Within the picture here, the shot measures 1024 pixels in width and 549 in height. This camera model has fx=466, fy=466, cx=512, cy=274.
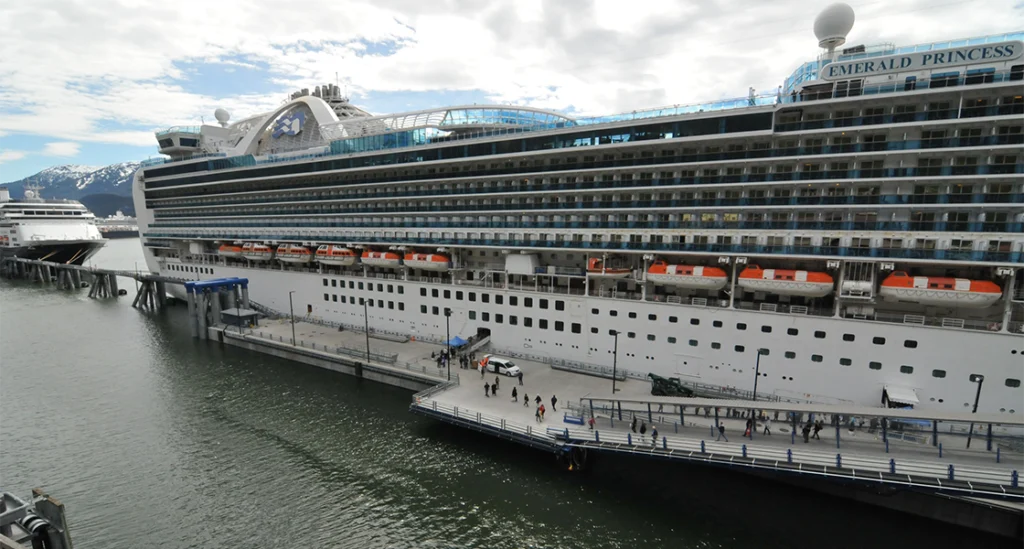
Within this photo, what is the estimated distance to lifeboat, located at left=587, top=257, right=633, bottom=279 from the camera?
26688mm

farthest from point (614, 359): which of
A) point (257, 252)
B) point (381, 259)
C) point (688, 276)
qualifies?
point (257, 252)

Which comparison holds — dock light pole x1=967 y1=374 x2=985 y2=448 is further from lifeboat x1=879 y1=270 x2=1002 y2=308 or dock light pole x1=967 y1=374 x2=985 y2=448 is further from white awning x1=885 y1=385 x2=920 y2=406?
lifeboat x1=879 y1=270 x2=1002 y2=308

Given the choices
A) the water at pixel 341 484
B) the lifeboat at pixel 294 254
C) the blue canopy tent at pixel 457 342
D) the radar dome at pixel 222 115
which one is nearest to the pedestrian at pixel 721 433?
the water at pixel 341 484

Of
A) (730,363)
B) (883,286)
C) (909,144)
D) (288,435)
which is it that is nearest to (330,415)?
(288,435)

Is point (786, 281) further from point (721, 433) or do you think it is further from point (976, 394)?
Answer: point (721, 433)

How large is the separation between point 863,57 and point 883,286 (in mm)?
10290

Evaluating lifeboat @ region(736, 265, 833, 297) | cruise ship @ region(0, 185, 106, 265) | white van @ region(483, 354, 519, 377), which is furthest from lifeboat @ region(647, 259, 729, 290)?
cruise ship @ region(0, 185, 106, 265)

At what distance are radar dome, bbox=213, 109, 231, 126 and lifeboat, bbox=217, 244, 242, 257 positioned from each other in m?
20.4

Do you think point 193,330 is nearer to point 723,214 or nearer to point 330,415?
point 330,415

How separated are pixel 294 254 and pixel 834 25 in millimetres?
40637

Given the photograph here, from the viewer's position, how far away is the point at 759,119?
2269cm

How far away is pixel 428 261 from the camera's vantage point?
108 feet

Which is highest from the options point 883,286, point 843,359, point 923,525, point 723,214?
point 723,214

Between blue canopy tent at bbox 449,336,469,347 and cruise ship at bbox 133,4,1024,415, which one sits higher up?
cruise ship at bbox 133,4,1024,415
